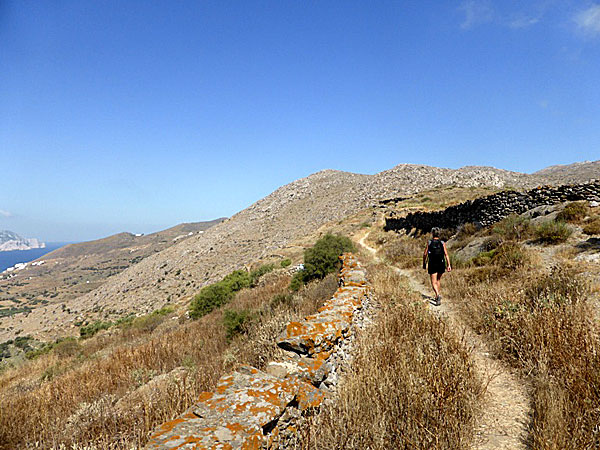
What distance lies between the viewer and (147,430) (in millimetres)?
2805

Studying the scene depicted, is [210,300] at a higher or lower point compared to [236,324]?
lower

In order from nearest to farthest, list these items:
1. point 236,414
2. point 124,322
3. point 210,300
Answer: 1. point 236,414
2. point 210,300
3. point 124,322

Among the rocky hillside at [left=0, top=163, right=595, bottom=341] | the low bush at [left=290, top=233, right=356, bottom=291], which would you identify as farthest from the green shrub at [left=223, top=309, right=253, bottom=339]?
the rocky hillside at [left=0, top=163, right=595, bottom=341]

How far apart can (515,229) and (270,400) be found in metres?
13.3

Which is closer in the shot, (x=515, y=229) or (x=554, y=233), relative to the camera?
(x=554, y=233)

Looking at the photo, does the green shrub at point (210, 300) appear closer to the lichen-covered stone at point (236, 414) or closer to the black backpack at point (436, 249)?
the black backpack at point (436, 249)

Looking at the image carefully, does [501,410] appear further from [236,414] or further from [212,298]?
[212,298]

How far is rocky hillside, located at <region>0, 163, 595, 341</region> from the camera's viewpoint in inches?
1436

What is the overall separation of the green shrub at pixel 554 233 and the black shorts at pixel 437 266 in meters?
4.70

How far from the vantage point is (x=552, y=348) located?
11.1 ft

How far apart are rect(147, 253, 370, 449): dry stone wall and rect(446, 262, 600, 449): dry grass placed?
2.00 meters

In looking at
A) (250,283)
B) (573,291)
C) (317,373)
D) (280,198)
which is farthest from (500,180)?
(317,373)

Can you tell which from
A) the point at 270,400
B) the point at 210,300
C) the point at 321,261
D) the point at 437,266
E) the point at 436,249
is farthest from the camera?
the point at 210,300

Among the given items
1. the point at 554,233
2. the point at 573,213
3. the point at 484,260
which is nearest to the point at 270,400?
the point at 484,260
